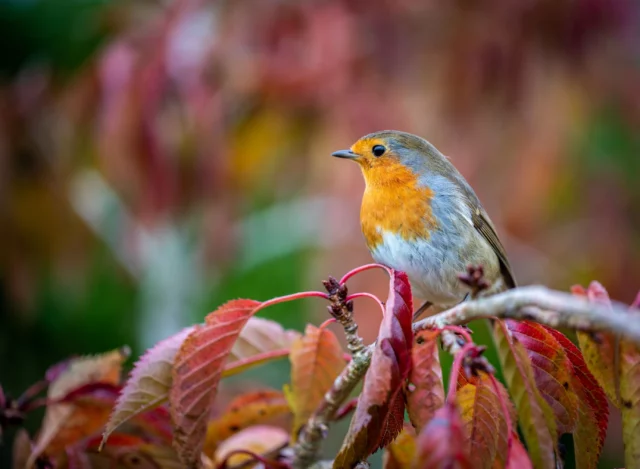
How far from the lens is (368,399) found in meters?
0.82

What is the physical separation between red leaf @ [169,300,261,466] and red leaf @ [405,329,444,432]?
312mm

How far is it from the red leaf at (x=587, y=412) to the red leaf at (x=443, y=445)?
0.32 meters

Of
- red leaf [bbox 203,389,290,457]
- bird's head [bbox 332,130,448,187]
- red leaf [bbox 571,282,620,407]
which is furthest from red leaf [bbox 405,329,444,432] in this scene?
bird's head [bbox 332,130,448,187]

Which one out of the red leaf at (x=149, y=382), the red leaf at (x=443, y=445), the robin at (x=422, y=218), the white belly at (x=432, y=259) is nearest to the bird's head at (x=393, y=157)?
the robin at (x=422, y=218)

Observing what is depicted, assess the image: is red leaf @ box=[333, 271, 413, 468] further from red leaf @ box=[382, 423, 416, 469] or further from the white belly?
the white belly

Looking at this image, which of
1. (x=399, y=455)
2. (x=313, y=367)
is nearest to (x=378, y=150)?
(x=313, y=367)

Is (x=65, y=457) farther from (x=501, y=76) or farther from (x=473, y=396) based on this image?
(x=501, y=76)

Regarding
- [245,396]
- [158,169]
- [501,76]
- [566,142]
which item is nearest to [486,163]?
[501,76]

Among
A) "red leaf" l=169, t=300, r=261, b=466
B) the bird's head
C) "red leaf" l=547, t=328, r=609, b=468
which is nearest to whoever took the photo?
"red leaf" l=547, t=328, r=609, b=468

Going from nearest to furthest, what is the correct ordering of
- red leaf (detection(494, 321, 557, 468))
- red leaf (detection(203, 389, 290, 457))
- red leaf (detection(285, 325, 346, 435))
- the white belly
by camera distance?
red leaf (detection(494, 321, 557, 468))
red leaf (detection(285, 325, 346, 435))
red leaf (detection(203, 389, 290, 457))
the white belly

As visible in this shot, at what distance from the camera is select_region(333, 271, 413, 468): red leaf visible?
0.82 meters

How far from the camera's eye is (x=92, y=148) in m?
3.72

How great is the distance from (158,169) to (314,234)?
215 centimetres

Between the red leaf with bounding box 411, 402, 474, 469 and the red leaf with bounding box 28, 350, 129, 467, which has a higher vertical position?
the red leaf with bounding box 411, 402, 474, 469
